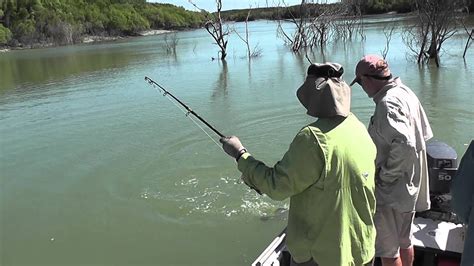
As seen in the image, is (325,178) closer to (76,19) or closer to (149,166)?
(149,166)

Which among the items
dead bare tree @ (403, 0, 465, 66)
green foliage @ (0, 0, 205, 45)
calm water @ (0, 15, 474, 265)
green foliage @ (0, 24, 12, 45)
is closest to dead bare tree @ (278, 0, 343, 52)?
dead bare tree @ (403, 0, 465, 66)

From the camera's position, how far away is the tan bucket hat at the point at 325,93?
215cm

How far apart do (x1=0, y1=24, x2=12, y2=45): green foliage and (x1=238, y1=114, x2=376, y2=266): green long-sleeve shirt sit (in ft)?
232

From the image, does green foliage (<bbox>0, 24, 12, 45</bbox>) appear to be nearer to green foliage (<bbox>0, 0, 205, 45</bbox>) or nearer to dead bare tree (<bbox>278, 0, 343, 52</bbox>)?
green foliage (<bbox>0, 0, 205, 45</bbox>)

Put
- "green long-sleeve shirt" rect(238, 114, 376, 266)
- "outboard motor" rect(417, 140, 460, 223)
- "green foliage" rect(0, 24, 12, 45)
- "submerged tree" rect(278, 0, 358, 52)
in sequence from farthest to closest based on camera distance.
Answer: "green foliage" rect(0, 24, 12, 45) < "submerged tree" rect(278, 0, 358, 52) < "outboard motor" rect(417, 140, 460, 223) < "green long-sleeve shirt" rect(238, 114, 376, 266)

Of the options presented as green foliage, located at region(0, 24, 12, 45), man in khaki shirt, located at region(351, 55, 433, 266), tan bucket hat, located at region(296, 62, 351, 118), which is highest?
green foliage, located at region(0, 24, 12, 45)

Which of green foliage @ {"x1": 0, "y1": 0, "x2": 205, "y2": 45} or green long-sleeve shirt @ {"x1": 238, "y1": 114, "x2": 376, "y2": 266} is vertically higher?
green foliage @ {"x1": 0, "y1": 0, "x2": 205, "y2": 45}

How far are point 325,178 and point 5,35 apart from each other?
2871 inches

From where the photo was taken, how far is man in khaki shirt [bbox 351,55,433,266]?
2.84 metres

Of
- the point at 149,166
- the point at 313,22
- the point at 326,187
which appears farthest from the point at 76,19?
the point at 326,187

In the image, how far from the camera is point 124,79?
19.7 metres

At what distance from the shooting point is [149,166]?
302 inches

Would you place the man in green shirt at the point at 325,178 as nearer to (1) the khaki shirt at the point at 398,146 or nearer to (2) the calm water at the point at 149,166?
(1) the khaki shirt at the point at 398,146

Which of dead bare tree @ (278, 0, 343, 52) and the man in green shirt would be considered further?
dead bare tree @ (278, 0, 343, 52)
